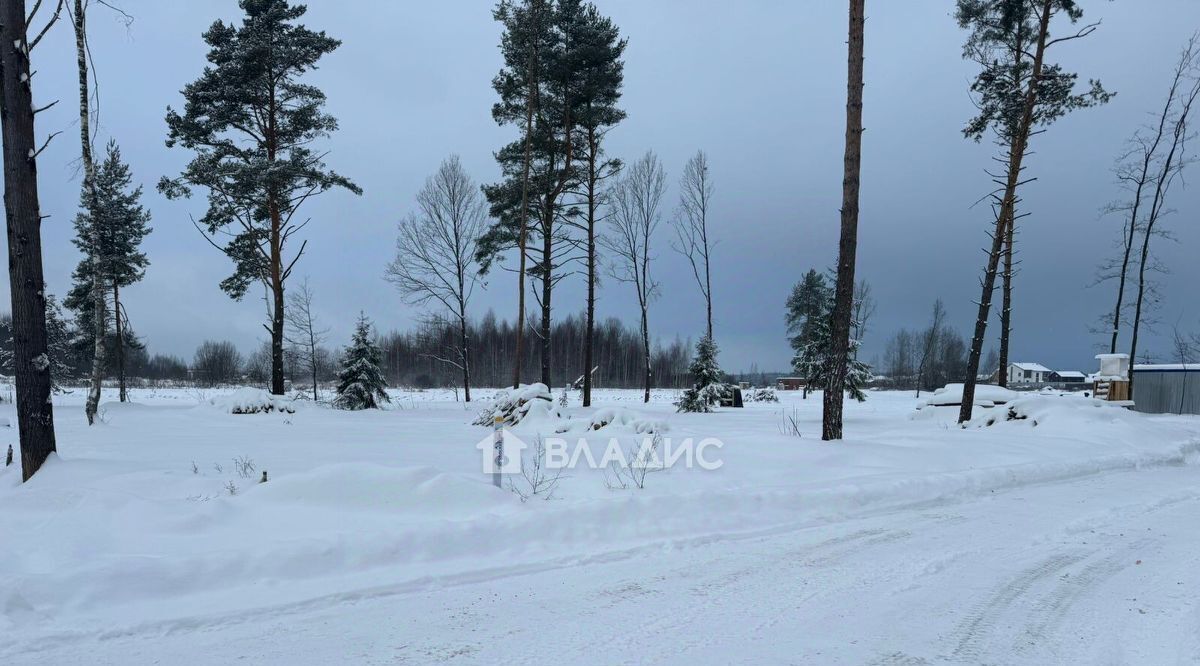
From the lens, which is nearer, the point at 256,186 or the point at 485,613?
the point at 485,613

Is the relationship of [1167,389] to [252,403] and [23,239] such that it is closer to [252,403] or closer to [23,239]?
[252,403]

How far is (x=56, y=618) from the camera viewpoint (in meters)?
3.51

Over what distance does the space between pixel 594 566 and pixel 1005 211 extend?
15287 millimetres

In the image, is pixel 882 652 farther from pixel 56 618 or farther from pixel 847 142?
pixel 847 142

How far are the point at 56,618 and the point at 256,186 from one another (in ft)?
58.9

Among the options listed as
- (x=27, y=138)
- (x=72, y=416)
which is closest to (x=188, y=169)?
(x=72, y=416)

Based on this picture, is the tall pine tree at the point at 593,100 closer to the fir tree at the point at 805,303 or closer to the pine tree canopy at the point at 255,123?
the pine tree canopy at the point at 255,123

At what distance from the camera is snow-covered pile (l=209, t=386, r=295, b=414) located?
17.4 m

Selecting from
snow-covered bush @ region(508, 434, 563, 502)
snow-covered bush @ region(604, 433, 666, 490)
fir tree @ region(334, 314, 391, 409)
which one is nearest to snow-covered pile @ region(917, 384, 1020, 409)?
snow-covered bush @ region(604, 433, 666, 490)

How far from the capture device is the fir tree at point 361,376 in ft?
71.1

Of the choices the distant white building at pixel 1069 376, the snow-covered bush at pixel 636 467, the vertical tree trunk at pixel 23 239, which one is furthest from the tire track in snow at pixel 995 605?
the distant white building at pixel 1069 376

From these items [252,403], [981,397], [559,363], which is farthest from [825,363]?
[559,363]

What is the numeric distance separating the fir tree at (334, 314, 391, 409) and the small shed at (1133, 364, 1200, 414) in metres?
31.1

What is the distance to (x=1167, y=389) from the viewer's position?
25.9 meters
